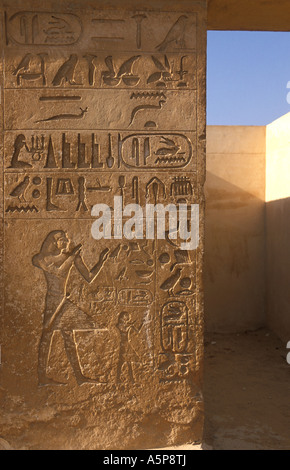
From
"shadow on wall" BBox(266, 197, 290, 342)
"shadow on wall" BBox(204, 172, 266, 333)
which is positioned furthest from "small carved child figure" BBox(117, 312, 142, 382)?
"shadow on wall" BBox(204, 172, 266, 333)

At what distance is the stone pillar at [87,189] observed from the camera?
8.89 ft

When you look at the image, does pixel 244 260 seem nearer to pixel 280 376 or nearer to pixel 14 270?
pixel 280 376

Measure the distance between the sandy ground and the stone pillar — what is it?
3.12ft

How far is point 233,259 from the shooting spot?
6.76 metres

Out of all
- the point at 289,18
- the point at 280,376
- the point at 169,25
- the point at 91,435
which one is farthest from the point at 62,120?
the point at 280,376

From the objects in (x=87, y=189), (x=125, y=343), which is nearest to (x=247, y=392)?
(x=125, y=343)

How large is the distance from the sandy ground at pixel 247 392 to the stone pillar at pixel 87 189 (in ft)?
3.12

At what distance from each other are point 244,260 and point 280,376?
2.17 metres

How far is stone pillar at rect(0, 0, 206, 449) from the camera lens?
8.89 ft

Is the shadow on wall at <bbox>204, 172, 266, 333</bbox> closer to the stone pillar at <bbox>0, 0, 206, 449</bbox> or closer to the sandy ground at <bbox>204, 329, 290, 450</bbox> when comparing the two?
the sandy ground at <bbox>204, 329, 290, 450</bbox>

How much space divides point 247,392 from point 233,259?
263 cm

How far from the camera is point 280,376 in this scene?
4.94 meters

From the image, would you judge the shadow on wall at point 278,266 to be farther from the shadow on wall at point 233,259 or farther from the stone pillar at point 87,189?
the stone pillar at point 87,189

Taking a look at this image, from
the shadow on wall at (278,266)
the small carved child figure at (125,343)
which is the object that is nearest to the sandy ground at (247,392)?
the shadow on wall at (278,266)
